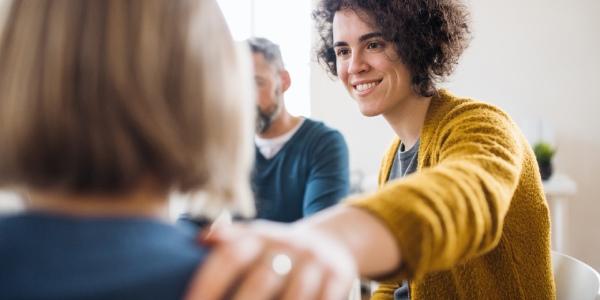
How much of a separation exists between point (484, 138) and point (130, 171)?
20.7 inches

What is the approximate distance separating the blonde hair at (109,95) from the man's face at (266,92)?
55.0 inches

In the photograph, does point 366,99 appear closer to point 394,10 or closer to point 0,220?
point 394,10

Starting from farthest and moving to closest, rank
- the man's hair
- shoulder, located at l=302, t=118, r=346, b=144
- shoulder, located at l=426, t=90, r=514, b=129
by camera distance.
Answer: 1. the man's hair
2. shoulder, located at l=302, t=118, r=346, b=144
3. shoulder, located at l=426, t=90, r=514, b=129

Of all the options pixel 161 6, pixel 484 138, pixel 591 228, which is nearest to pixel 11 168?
pixel 161 6

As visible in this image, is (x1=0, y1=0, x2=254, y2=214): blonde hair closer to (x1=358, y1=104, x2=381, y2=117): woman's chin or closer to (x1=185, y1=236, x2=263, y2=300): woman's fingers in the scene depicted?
(x1=185, y1=236, x2=263, y2=300): woman's fingers

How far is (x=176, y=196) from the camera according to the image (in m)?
0.51

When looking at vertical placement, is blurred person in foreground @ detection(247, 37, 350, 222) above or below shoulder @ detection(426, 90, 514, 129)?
below

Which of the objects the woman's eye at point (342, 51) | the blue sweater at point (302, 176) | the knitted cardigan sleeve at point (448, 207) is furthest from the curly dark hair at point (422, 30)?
the knitted cardigan sleeve at point (448, 207)

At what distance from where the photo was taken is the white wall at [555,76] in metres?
3.48

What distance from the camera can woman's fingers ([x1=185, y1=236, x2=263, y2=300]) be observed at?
402 millimetres

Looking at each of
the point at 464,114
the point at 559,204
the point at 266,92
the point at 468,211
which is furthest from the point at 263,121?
the point at 559,204

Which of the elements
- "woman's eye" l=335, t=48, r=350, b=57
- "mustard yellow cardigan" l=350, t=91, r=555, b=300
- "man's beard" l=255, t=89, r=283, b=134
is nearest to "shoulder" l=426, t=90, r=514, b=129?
"mustard yellow cardigan" l=350, t=91, r=555, b=300

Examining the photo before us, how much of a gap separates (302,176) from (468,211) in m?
1.21

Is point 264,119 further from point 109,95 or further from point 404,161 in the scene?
point 109,95
